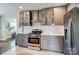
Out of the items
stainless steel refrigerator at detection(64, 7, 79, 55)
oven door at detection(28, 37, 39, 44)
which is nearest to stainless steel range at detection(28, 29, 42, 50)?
oven door at detection(28, 37, 39, 44)

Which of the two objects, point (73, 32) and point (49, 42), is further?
point (49, 42)

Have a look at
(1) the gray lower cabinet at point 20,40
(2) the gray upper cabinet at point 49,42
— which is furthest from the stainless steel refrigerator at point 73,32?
(1) the gray lower cabinet at point 20,40

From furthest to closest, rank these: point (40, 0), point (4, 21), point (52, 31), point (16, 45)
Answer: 1. point (52, 31)
2. point (16, 45)
3. point (4, 21)
4. point (40, 0)

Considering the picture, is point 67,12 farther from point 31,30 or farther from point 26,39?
point 26,39

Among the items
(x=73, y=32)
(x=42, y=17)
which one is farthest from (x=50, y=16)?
(x=73, y=32)

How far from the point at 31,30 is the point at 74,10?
1.24 m

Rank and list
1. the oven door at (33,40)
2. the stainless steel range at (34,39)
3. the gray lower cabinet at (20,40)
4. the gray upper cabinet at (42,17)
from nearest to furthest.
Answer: the gray lower cabinet at (20,40) < the gray upper cabinet at (42,17) < the stainless steel range at (34,39) < the oven door at (33,40)

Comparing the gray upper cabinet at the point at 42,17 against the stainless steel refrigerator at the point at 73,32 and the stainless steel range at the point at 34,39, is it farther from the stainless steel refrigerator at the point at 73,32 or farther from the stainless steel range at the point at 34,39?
the stainless steel refrigerator at the point at 73,32

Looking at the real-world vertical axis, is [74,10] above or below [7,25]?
above

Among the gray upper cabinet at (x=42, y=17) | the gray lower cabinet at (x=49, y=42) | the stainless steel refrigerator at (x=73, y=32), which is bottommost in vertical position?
the gray lower cabinet at (x=49, y=42)

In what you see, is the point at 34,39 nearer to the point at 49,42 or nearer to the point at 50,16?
the point at 49,42

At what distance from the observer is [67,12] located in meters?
2.12

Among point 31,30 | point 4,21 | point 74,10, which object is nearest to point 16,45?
point 31,30

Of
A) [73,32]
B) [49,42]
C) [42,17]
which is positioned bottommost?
[49,42]
